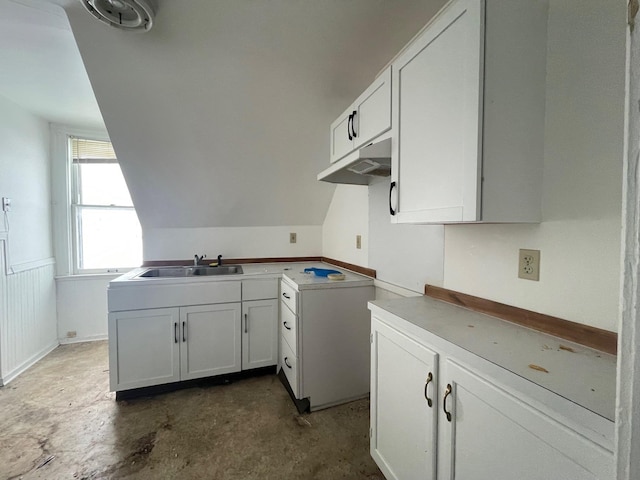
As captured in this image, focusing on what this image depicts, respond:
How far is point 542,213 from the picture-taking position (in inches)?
39.4

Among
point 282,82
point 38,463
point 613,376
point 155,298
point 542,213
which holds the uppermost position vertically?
point 282,82

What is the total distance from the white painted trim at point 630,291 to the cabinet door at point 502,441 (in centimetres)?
31

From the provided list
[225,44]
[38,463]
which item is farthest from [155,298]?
[225,44]

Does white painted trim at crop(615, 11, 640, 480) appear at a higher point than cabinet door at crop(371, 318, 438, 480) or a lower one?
higher

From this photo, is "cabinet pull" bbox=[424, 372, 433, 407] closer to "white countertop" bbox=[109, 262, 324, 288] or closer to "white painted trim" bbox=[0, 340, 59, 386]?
"white countertop" bbox=[109, 262, 324, 288]

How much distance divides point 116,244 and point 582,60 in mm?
3966

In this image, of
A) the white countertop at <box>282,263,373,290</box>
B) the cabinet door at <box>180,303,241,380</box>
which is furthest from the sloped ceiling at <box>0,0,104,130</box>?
the white countertop at <box>282,263,373,290</box>

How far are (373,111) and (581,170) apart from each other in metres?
0.92

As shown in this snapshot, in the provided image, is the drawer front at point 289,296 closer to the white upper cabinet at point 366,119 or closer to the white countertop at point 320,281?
the white countertop at point 320,281

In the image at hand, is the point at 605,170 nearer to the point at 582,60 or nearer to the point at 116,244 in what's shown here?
the point at 582,60

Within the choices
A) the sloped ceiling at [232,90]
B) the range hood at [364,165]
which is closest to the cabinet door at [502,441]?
the range hood at [364,165]

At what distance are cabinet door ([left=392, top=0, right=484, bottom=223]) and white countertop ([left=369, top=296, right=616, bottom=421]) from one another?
1.33ft

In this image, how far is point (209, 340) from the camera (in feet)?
7.55

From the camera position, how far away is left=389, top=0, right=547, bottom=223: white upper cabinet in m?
0.89
